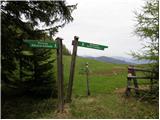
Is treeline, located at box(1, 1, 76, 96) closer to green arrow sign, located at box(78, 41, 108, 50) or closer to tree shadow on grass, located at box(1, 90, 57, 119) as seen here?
tree shadow on grass, located at box(1, 90, 57, 119)

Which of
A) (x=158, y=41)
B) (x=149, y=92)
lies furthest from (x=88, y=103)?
(x=158, y=41)

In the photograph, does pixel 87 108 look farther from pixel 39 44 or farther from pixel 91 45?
pixel 39 44

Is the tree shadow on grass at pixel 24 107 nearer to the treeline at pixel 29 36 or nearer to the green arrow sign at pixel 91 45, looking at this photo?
the treeline at pixel 29 36

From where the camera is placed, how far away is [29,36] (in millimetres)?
13211

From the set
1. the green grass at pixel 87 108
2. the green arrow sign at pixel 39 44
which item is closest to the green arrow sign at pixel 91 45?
the green arrow sign at pixel 39 44

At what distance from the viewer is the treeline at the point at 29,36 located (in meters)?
11.9

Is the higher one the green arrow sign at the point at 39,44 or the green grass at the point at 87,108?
the green arrow sign at the point at 39,44

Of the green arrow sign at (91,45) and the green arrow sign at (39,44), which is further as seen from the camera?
the green arrow sign at (91,45)

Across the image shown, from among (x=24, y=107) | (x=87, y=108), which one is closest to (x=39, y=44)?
(x=87, y=108)

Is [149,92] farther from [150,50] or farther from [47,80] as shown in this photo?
[47,80]

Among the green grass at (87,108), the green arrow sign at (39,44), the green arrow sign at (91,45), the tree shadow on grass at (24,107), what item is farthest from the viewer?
the green arrow sign at (91,45)

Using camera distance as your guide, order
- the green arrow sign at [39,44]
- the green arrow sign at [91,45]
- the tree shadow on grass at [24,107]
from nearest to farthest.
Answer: the green arrow sign at [39,44]
the tree shadow on grass at [24,107]
the green arrow sign at [91,45]

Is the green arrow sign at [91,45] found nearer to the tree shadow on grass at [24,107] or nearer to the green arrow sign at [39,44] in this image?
the green arrow sign at [39,44]

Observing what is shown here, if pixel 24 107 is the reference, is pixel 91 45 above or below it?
above
